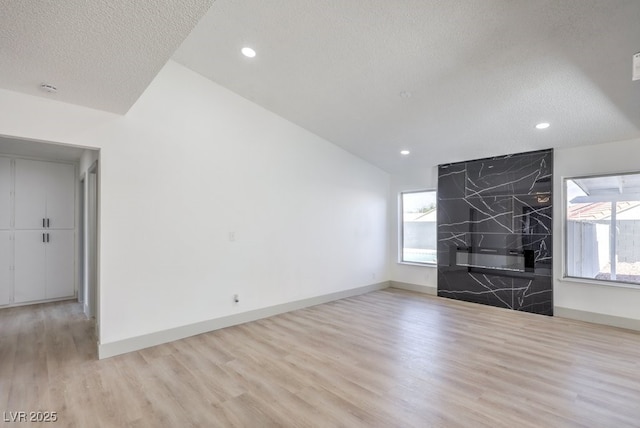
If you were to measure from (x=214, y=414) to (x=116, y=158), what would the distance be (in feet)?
9.38

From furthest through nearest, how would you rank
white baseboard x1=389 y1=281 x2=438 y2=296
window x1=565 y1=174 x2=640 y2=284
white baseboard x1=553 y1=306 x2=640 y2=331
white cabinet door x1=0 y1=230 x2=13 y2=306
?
1. white baseboard x1=389 y1=281 x2=438 y2=296
2. white cabinet door x1=0 y1=230 x2=13 y2=306
3. window x1=565 y1=174 x2=640 y2=284
4. white baseboard x1=553 y1=306 x2=640 y2=331

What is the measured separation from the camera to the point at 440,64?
3320 mm

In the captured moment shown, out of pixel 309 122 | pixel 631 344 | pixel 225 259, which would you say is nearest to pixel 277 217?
pixel 225 259

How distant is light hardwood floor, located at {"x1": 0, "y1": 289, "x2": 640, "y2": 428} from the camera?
2334 millimetres

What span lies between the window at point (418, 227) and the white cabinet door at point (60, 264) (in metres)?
6.64

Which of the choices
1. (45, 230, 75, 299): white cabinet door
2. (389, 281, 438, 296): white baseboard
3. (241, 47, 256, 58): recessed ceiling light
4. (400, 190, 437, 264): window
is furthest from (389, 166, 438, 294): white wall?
(45, 230, 75, 299): white cabinet door

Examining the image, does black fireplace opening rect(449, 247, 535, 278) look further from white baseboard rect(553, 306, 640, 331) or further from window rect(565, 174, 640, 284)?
white baseboard rect(553, 306, 640, 331)

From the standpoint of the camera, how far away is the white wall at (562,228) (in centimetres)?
431

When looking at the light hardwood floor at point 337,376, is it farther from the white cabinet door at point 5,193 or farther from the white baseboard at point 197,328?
the white cabinet door at point 5,193

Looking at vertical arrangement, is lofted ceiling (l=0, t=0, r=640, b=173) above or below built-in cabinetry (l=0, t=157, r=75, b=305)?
above

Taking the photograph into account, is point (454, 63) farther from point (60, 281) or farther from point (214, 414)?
point (60, 281)

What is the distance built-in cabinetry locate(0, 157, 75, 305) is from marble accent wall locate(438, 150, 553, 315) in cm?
715

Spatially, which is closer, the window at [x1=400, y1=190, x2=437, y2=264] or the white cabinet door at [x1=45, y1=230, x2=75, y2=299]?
the white cabinet door at [x1=45, y1=230, x2=75, y2=299]

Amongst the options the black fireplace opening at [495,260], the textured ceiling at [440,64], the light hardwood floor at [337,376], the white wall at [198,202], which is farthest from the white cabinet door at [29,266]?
the black fireplace opening at [495,260]
